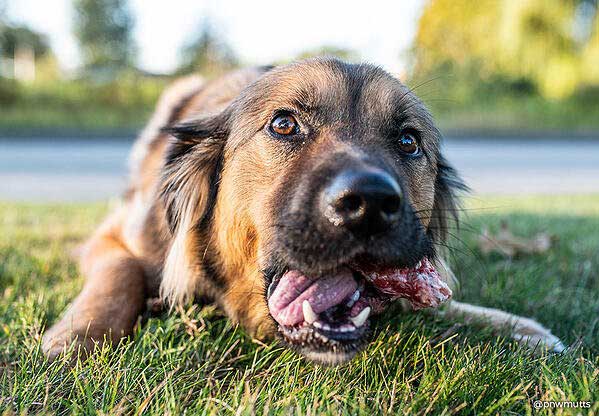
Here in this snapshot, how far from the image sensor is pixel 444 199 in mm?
3279

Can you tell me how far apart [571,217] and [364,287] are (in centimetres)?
503

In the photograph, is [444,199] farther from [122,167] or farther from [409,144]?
[122,167]

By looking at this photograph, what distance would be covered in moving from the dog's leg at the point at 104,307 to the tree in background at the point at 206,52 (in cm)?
→ 2110

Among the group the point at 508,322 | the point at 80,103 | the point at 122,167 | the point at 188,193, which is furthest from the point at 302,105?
the point at 80,103

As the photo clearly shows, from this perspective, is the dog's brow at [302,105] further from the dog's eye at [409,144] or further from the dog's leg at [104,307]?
the dog's leg at [104,307]

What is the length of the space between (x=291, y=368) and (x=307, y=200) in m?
0.74

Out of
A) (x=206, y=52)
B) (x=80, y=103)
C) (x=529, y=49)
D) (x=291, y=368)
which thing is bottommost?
(x=80, y=103)

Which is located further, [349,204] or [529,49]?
[529,49]

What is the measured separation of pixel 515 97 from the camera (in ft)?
75.3

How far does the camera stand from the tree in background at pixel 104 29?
101 feet

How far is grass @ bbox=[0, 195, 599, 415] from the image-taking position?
1.93 meters

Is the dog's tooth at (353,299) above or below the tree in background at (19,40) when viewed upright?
below

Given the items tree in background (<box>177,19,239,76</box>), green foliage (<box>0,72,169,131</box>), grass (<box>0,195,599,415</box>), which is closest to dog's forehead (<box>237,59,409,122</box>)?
grass (<box>0,195,599,415</box>)

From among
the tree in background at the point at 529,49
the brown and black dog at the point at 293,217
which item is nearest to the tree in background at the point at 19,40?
the tree in background at the point at 529,49
